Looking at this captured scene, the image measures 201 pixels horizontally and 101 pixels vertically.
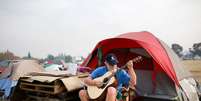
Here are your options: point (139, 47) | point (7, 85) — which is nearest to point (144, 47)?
point (139, 47)

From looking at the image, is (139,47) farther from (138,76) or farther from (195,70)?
(195,70)

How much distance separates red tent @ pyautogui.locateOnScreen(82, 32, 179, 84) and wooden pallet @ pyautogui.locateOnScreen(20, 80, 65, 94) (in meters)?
1.71

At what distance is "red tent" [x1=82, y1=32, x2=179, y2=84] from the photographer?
19.3ft

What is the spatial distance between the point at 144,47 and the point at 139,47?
3.35ft

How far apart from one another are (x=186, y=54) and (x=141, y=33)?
41.2 meters

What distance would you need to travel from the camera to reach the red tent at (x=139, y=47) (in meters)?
5.89

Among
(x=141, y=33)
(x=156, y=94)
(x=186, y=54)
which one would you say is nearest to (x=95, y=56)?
(x=141, y=33)

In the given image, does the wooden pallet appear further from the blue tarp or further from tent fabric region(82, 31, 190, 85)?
tent fabric region(82, 31, 190, 85)

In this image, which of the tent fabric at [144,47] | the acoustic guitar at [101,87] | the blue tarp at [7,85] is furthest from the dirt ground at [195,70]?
the blue tarp at [7,85]

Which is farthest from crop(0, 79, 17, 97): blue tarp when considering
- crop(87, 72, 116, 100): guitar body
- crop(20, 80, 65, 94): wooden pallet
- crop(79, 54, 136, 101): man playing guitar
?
crop(87, 72, 116, 100): guitar body

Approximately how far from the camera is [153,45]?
6.20 metres

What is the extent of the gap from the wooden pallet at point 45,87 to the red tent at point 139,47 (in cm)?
171

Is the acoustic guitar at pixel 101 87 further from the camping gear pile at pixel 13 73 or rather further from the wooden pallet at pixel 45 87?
the camping gear pile at pixel 13 73

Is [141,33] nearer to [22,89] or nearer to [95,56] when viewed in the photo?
[95,56]
